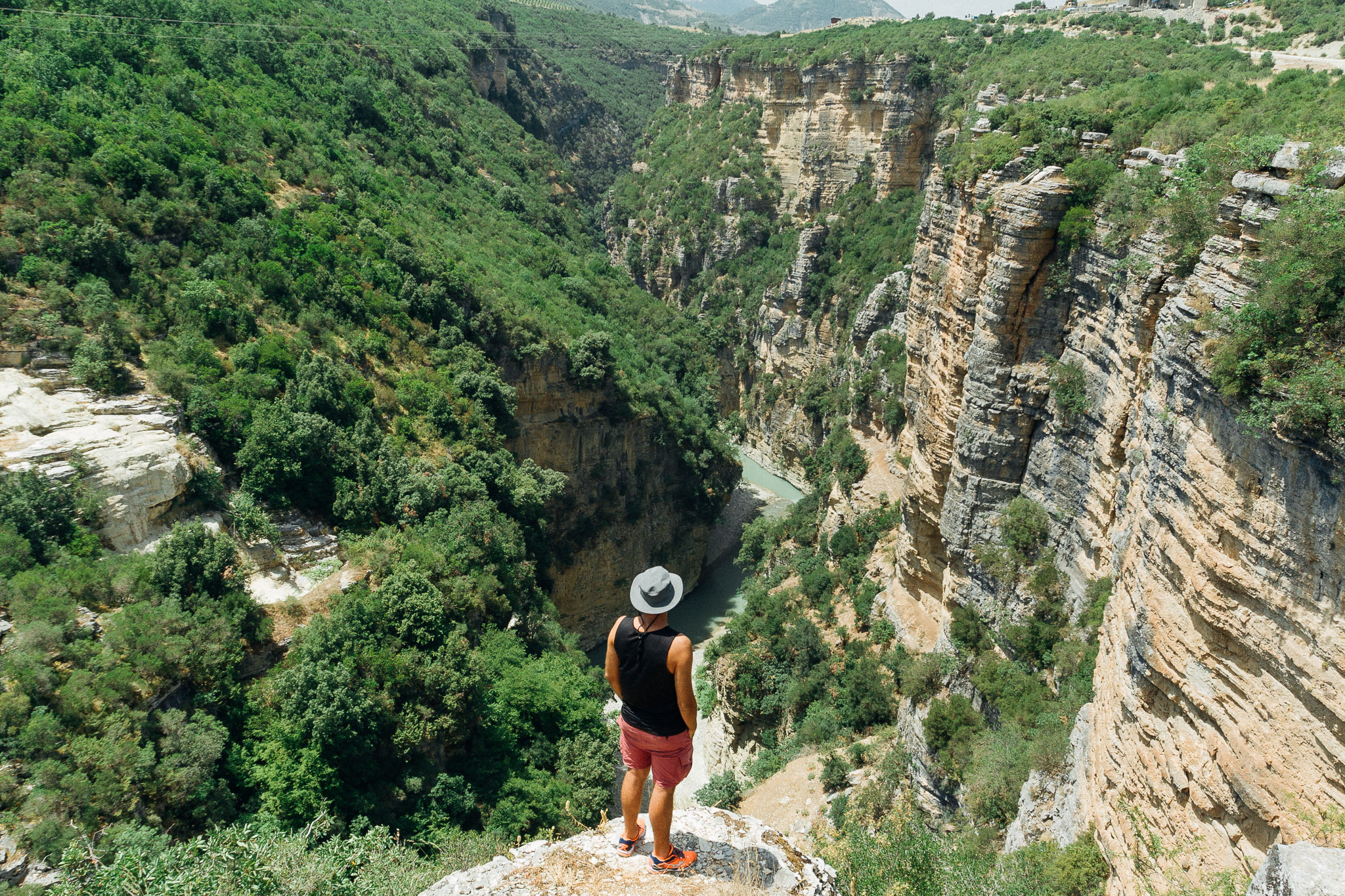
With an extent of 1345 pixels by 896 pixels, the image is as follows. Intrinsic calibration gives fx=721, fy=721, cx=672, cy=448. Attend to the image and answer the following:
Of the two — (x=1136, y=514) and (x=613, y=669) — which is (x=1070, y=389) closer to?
(x=1136, y=514)

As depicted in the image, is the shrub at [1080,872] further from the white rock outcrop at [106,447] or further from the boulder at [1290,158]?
the white rock outcrop at [106,447]

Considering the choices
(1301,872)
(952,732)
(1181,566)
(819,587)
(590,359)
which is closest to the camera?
(1301,872)

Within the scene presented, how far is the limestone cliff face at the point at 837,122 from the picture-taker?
4900cm

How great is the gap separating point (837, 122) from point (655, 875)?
57.7 m

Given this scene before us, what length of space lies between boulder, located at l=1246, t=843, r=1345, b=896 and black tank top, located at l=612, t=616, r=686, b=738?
4812mm

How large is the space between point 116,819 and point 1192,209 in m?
21.5

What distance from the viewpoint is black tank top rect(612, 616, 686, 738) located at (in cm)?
666

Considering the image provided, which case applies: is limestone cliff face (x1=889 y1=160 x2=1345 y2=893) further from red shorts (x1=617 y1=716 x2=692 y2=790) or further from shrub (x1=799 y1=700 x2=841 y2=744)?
shrub (x1=799 y1=700 x2=841 y2=744)

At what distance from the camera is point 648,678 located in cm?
670

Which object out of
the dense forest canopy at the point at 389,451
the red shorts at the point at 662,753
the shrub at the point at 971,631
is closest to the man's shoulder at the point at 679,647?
the red shorts at the point at 662,753

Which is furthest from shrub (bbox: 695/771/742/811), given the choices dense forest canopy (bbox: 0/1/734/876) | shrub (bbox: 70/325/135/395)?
shrub (bbox: 70/325/135/395)

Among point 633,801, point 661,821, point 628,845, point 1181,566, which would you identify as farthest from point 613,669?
point 1181,566

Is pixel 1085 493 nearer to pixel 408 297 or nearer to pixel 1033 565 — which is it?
pixel 1033 565

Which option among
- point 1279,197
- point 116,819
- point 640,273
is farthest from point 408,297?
point 640,273
